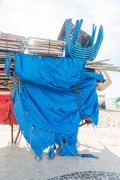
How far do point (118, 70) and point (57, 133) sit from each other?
7.72 ft

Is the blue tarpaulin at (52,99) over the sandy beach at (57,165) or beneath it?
over

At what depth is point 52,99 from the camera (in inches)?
278

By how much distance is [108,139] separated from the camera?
1212cm

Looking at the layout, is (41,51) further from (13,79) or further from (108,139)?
(108,139)

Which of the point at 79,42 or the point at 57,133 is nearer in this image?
the point at 57,133

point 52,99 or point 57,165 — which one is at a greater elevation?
point 52,99

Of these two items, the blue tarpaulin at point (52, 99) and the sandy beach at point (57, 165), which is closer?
the sandy beach at point (57, 165)

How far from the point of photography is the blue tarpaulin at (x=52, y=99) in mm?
6641

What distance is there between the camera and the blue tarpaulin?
6.64 metres

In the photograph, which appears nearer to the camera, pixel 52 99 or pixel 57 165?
pixel 52 99

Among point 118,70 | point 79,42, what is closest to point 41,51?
point 79,42

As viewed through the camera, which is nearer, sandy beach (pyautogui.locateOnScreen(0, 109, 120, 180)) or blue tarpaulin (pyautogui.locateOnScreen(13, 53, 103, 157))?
sandy beach (pyautogui.locateOnScreen(0, 109, 120, 180))

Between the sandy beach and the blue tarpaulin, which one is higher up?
the blue tarpaulin

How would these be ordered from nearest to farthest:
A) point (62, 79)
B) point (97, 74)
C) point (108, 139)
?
point (62, 79) → point (97, 74) → point (108, 139)
